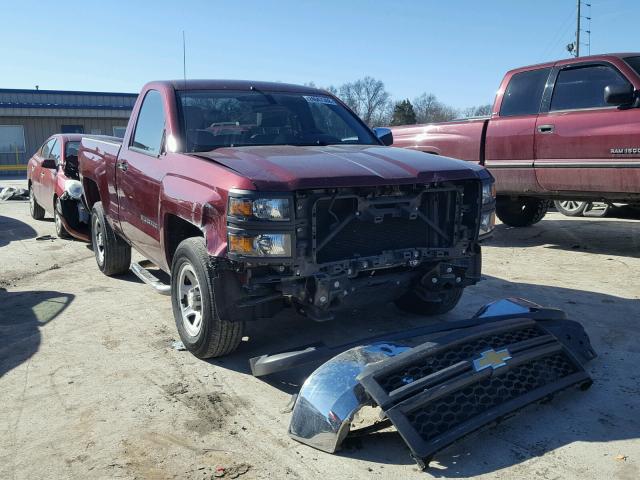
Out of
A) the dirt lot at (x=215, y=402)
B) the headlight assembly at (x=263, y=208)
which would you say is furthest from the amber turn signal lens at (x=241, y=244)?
the dirt lot at (x=215, y=402)

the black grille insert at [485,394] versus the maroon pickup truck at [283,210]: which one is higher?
the maroon pickup truck at [283,210]

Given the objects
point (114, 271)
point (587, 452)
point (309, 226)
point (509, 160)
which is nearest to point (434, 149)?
point (509, 160)

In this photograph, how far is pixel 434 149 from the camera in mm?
8797

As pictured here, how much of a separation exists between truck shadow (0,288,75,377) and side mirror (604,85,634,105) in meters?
6.14

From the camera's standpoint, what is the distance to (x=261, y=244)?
11.1ft

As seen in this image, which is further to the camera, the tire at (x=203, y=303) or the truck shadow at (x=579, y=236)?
the truck shadow at (x=579, y=236)

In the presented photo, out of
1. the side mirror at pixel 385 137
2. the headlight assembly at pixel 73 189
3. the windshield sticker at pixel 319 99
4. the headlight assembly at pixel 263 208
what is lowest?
the headlight assembly at pixel 73 189

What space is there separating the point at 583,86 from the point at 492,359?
5.26m

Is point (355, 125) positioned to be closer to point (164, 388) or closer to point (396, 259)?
point (396, 259)

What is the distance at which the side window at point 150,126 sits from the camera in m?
A: 4.78

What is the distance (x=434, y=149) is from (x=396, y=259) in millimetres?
5347

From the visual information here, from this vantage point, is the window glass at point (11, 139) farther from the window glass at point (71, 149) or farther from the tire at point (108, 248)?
the tire at point (108, 248)

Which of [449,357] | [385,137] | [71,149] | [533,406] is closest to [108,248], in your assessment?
[385,137]

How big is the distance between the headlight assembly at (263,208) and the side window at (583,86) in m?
5.20
